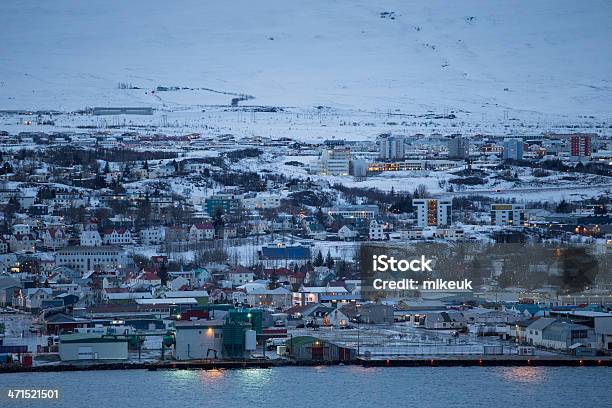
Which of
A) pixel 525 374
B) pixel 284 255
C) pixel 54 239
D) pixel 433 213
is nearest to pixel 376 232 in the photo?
pixel 433 213

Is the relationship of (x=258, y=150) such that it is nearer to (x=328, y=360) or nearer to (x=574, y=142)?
(x=574, y=142)

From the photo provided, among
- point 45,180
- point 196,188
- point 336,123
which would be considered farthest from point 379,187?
point 336,123

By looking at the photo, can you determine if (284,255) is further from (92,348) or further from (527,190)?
(527,190)

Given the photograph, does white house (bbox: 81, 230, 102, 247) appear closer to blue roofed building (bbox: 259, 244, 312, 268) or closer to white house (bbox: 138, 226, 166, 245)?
white house (bbox: 138, 226, 166, 245)

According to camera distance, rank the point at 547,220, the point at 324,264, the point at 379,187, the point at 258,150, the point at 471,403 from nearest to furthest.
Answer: the point at 471,403, the point at 324,264, the point at 547,220, the point at 379,187, the point at 258,150

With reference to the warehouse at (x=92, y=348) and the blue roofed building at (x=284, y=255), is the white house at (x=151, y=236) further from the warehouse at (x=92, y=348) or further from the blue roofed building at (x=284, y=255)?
the warehouse at (x=92, y=348)

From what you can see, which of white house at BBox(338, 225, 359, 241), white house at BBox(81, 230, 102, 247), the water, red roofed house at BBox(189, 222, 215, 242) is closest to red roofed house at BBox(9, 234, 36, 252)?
white house at BBox(81, 230, 102, 247)

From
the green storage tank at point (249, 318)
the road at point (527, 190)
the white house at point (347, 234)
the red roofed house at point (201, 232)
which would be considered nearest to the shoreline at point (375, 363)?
the green storage tank at point (249, 318)
